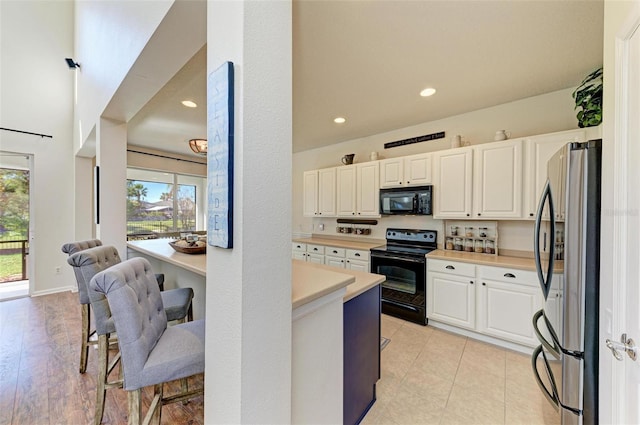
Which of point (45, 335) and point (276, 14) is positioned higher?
point (276, 14)

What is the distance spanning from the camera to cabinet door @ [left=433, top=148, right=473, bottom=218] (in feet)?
9.75

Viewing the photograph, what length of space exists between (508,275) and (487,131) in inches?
67.3

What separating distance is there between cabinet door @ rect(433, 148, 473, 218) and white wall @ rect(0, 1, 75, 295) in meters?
5.81

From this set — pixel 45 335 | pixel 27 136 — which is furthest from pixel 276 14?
pixel 27 136

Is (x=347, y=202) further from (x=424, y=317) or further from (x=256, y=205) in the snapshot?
(x=256, y=205)

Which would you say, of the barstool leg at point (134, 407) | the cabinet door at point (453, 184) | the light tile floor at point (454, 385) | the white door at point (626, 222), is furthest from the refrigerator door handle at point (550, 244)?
the barstool leg at point (134, 407)

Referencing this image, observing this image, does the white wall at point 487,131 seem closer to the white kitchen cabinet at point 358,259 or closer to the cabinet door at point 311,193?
the cabinet door at point 311,193

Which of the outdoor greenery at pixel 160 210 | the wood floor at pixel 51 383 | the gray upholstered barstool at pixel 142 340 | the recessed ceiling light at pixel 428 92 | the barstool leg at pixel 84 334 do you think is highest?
the recessed ceiling light at pixel 428 92

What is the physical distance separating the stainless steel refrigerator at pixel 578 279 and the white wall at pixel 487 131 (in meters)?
1.80

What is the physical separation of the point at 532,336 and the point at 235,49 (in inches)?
124

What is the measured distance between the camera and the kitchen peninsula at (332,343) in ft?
3.70

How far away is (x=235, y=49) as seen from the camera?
82cm

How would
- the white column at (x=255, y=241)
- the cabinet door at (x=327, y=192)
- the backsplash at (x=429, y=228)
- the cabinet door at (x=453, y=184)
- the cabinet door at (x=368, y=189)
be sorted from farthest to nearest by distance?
the cabinet door at (x=327, y=192) < the cabinet door at (x=368, y=189) < the cabinet door at (x=453, y=184) < the backsplash at (x=429, y=228) < the white column at (x=255, y=241)

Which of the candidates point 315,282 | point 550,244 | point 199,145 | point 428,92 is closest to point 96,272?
point 315,282
